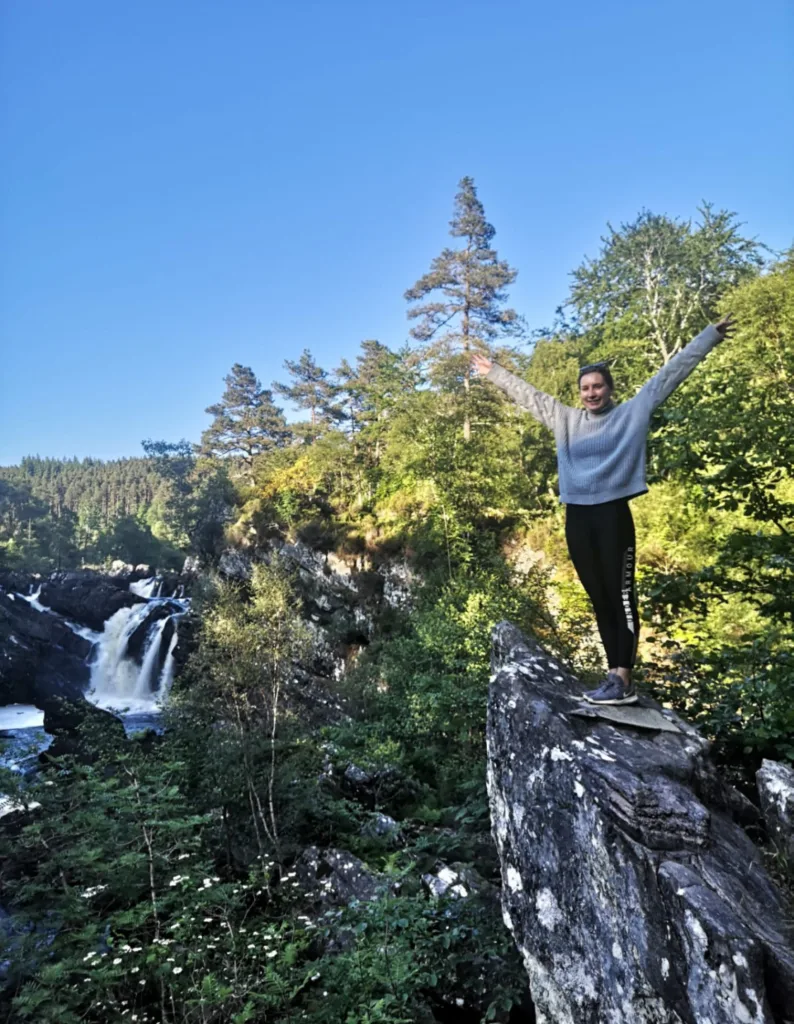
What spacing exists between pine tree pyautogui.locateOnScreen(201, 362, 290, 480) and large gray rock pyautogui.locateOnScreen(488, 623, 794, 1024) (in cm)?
4231

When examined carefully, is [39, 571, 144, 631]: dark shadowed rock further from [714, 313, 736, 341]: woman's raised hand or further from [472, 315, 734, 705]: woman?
[714, 313, 736, 341]: woman's raised hand

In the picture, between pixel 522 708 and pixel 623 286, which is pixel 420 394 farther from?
pixel 522 708

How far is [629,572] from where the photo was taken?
325 cm

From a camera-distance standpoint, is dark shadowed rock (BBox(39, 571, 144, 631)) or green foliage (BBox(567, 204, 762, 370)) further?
dark shadowed rock (BBox(39, 571, 144, 631))

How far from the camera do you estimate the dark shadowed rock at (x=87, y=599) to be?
35250mm

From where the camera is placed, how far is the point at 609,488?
3.16 meters

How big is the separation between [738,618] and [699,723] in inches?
228

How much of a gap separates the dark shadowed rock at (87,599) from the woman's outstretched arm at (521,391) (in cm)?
3763

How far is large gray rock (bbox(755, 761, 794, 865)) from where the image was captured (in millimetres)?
2549

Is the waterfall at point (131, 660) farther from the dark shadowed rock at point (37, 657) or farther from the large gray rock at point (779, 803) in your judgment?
the large gray rock at point (779, 803)

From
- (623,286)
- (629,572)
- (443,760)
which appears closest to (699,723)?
(629,572)

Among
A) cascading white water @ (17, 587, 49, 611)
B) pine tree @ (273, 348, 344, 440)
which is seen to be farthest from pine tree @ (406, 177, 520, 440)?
cascading white water @ (17, 587, 49, 611)

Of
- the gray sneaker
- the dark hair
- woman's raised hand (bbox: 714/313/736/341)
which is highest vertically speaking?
woman's raised hand (bbox: 714/313/736/341)

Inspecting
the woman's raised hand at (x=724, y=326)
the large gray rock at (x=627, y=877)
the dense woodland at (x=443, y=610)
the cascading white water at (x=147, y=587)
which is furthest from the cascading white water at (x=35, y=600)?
the woman's raised hand at (x=724, y=326)
